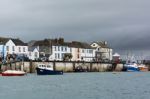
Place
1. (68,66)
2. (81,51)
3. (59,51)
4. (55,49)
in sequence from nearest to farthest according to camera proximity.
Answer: (68,66) → (55,49) → (59,51) → (81,51)

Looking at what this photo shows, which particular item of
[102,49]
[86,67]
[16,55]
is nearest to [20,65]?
[16,55]

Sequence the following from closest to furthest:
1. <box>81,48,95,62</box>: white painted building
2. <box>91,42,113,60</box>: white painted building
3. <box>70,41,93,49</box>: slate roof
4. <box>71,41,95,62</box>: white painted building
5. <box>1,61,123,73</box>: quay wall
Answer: <box>1,61,123,73</box>: quay wall → <box>71,41,95,62</box>: white painted building → <box>70,41,93,49</box>: slate roof → <box>81,48,95,62</box>: white painted building → <box>91,42,113,60</box>: white painted building

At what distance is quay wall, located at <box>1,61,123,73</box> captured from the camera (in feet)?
411

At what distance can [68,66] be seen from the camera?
13938cm

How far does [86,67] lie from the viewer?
146 meters

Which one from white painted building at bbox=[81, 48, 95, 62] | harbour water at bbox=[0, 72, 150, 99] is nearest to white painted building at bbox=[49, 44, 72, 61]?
white painted building at bbox=[81, 48, 95, 62]

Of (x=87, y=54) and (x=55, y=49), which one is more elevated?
(x=55, y=49)

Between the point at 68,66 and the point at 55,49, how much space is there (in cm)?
2367

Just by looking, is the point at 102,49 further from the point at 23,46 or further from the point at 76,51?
the point at 23,46

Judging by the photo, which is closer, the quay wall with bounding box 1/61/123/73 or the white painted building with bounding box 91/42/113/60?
the quay wall with bounding box 1/61/123/73

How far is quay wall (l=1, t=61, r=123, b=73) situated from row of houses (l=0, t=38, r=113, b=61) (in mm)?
14133

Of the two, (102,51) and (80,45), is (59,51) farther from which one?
(102,51)

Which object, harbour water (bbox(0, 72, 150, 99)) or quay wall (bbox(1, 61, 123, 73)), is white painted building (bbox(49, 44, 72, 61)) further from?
harbour water (bbox(0, 72, 150, 99))

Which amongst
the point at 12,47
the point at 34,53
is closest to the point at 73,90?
the point at 12,47
